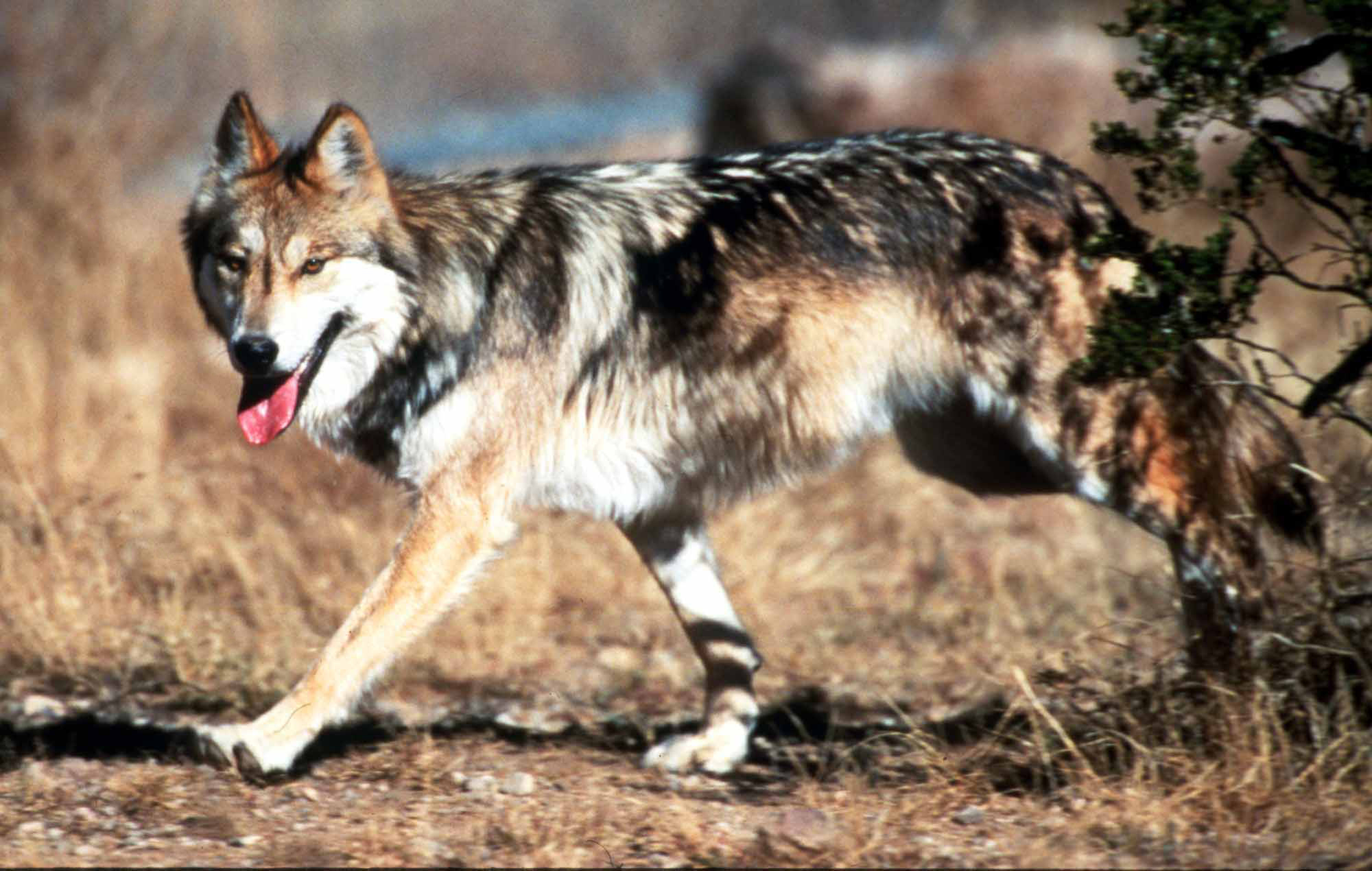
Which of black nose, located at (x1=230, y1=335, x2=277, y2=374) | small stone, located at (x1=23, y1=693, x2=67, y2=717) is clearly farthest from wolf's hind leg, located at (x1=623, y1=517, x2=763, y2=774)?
small stone, located at (x1=23, y1=693, x2=67, y2=717)

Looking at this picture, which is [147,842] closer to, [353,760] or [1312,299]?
[353,760]

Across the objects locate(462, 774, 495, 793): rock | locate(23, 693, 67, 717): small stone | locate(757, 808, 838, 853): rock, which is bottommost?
locate(462, 774, 495, 793): rock

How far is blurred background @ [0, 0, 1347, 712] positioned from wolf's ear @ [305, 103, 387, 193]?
2.30 feet

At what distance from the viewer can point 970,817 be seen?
389cm

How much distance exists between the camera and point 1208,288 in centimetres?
381

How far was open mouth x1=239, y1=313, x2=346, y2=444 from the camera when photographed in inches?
165

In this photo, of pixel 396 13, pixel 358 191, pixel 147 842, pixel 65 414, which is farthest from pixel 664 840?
pixel 396 13

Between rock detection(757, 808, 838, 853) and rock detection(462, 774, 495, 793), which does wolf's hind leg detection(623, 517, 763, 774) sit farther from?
rock detection(757, 808, 838, 853)

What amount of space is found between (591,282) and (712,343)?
396 millimetres

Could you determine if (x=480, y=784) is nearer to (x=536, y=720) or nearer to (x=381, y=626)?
(x=381, y=626)

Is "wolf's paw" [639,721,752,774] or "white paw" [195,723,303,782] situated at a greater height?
"white paw" [195,723,303,782]

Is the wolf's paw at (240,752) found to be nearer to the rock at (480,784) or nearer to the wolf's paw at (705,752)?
the rock at (480,784)

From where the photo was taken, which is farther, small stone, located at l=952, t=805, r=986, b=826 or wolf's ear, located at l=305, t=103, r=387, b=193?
wolf's ear, located at l=305, t=103, r=387, b=193

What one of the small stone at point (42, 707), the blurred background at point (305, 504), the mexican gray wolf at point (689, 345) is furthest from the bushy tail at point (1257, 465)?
the small stone at point (42, 707)
